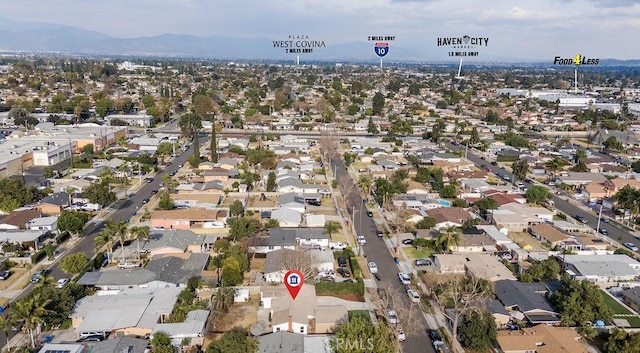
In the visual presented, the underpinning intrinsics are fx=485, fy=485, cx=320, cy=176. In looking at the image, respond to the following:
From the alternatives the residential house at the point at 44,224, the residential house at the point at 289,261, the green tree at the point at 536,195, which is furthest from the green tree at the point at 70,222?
the green tree at the point at 536,195

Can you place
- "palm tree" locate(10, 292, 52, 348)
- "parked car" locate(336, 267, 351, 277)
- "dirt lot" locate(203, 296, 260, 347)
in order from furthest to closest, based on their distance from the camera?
"parked car" locate(336, 267, 351, 277), "dirt lot" locate(203, 296, 260, 347), "palm tree" locate(10, 292, 52, 348)

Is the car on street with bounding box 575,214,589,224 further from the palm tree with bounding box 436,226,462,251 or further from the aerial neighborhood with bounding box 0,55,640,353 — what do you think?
the palm tree with bounding box 436,226,462,251

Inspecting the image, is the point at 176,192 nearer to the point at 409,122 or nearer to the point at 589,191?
the point at 589,191

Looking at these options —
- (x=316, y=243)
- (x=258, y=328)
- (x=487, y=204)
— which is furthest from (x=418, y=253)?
(x=258, y=328)

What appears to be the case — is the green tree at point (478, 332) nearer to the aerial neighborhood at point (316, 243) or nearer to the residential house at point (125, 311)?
the aerial neighborhood at point (316, 243)

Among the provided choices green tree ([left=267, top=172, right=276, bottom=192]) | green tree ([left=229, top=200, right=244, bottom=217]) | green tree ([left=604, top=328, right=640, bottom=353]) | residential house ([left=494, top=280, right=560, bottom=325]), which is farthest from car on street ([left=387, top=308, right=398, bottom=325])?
green tree ([left=267, top=172, right=276, bottom=192])

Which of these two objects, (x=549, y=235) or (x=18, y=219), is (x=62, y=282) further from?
(x=549, y=235)
